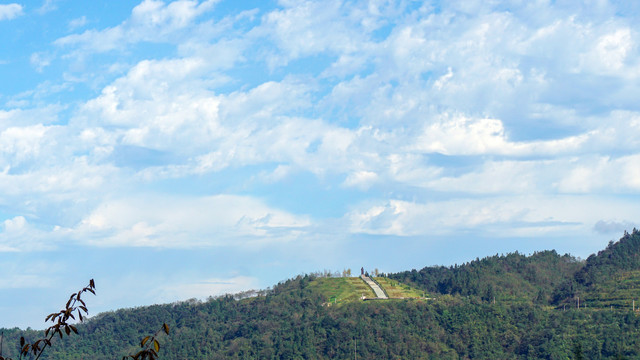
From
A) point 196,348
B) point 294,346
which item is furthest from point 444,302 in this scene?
point 196,348

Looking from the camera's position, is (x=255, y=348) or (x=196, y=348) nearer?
(x=255, y=348)

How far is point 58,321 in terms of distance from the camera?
14.2 metres

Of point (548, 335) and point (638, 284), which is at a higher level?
point (638, 284)

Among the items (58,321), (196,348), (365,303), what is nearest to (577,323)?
(365,303)

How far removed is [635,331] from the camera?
15150 centimetres

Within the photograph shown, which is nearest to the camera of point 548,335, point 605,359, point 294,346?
point 605,359

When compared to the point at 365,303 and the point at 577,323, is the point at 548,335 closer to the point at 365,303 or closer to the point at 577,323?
the point at 577,323

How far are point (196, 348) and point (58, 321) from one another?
18638 centimetres

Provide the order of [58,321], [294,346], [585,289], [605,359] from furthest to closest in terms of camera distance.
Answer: [585,289]
[294,346]
[605,359]
[58,321]

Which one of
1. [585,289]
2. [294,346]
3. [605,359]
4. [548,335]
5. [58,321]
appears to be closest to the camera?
[58,321]

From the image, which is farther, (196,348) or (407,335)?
(196,348)

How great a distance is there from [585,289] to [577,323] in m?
29.0

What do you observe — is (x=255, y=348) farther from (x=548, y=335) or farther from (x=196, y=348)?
(x=548, y=335)

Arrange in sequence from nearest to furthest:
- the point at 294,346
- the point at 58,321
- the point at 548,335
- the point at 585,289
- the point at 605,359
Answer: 1. the point at 58,321
2. the point at 605,359
3. the point at 548,335
4. the point at 294,346
5. the point at 585,289
